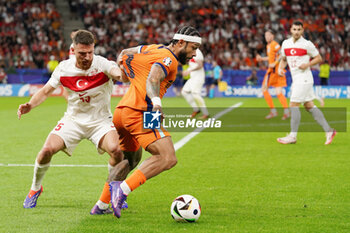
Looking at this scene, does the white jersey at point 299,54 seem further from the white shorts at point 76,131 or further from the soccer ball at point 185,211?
the soccer ball at point 185,211

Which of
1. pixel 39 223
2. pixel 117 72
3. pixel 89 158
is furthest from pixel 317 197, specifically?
pixel 89 158

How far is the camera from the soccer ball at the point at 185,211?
5.36 m

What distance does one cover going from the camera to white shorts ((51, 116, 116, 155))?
6117 millimetres

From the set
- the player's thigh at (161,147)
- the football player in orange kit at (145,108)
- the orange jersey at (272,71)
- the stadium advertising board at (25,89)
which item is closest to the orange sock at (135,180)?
the football player in orange kit at (145,108)

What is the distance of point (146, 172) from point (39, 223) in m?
1.09

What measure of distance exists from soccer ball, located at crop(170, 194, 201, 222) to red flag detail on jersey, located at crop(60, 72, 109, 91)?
1611 millimetres

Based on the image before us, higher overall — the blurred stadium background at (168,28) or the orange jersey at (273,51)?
the orange jersey at (273,51)

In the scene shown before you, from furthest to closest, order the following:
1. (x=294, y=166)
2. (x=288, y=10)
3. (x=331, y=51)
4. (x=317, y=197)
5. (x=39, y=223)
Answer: (x=288, y=10) < (x=331, y=51) < (x=294, y=166) < (x=317, y=197) < (x=39, y=223)

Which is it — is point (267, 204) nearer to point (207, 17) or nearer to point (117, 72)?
point (117, 72)

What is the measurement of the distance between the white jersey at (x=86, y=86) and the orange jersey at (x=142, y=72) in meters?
0.46

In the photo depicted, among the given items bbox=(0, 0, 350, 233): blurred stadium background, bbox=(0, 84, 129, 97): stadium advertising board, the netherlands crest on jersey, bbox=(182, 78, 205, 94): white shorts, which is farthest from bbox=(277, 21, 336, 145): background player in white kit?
bbox=(0, 84, 129, 97): stadium advertising board

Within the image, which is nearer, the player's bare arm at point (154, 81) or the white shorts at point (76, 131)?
the player's bare arm at point (154, 81)

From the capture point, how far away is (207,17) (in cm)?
3631

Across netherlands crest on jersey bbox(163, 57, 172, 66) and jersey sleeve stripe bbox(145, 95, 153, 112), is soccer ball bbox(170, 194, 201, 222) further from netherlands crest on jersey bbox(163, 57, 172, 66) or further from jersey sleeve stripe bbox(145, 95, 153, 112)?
netherlands crest on jersey bbox(163, 57, 172, 66)
